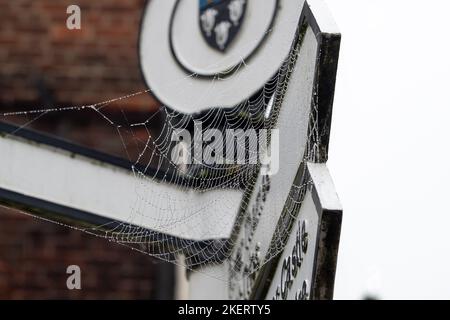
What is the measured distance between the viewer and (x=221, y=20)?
273 inches

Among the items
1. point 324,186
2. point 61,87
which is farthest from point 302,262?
point 61,87

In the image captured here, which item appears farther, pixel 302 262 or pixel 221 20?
pixel 221 20

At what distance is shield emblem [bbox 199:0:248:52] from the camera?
6828 millimetres

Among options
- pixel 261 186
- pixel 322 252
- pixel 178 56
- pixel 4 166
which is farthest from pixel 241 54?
pixel 322 252

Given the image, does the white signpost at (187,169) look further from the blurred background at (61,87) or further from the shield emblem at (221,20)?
the blurred background at (61,87)

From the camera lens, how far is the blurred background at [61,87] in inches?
300

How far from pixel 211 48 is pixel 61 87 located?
1.27m

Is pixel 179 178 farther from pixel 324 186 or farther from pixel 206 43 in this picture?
pixel 324 186

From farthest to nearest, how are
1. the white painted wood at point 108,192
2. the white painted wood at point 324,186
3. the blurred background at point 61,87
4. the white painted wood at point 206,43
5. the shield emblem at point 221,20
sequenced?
the blurred background at point 61,87, the white painted wood at point 108,192, the shield emblem at point 221,20, the white painted wood at point 206,43, the white painted wood at point 324,186

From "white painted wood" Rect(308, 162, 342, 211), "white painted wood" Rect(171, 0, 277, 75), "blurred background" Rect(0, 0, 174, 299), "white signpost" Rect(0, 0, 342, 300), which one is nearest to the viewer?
"white painted wood" Rect(308, 162, 342, 211)

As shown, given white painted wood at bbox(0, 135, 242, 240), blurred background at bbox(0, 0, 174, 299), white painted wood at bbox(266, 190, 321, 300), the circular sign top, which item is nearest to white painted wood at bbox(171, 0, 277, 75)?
the circular sign top

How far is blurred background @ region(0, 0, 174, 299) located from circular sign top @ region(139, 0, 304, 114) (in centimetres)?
Answer: 27

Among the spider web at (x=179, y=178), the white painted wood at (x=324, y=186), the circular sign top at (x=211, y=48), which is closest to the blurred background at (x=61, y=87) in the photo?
the spider web at (x=179, y=178)

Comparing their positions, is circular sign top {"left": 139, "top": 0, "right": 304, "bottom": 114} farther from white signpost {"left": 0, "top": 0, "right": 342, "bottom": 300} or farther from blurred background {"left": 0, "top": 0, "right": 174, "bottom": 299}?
blurred background {"left": 0, "top": 0, "right": 174, "bottom": 299}
